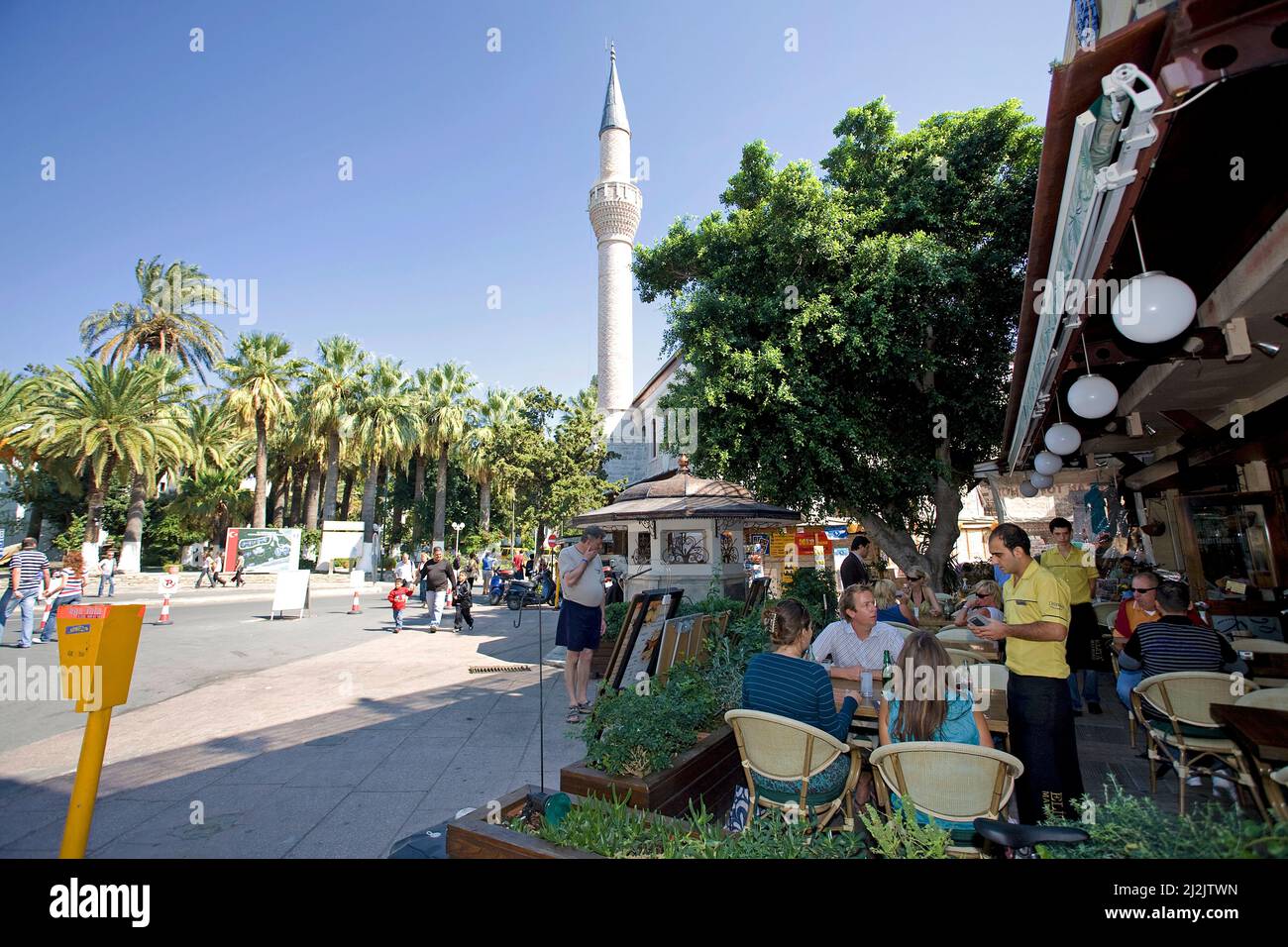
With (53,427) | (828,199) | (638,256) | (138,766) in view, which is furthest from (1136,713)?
(53,427)

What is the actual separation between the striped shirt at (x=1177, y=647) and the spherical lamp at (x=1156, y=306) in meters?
2.40

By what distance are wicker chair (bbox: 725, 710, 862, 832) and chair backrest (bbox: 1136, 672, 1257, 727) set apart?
2.58m

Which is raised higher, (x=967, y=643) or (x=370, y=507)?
(x=370, y=507)

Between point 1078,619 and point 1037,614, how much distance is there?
3.29 meters

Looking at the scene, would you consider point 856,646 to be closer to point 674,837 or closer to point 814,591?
point 674,837

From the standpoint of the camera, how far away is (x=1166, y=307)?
3.12 meters

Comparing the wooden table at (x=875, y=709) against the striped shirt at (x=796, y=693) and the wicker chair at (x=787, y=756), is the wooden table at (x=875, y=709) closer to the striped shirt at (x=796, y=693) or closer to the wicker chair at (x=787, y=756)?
the striped shirt at (x=796, y=693)

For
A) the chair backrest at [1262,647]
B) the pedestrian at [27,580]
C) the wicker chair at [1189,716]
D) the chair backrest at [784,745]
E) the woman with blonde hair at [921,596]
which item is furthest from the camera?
the pedestrian at [27,580]

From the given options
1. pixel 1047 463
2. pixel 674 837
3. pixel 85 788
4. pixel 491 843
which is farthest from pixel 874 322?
pixel 85 788

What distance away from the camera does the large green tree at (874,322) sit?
9891 millimetres

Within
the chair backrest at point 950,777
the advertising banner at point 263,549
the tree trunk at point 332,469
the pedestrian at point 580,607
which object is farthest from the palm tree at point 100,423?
the chair backrest at point 950,777

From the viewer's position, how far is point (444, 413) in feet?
115

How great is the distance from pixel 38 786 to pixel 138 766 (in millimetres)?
578
